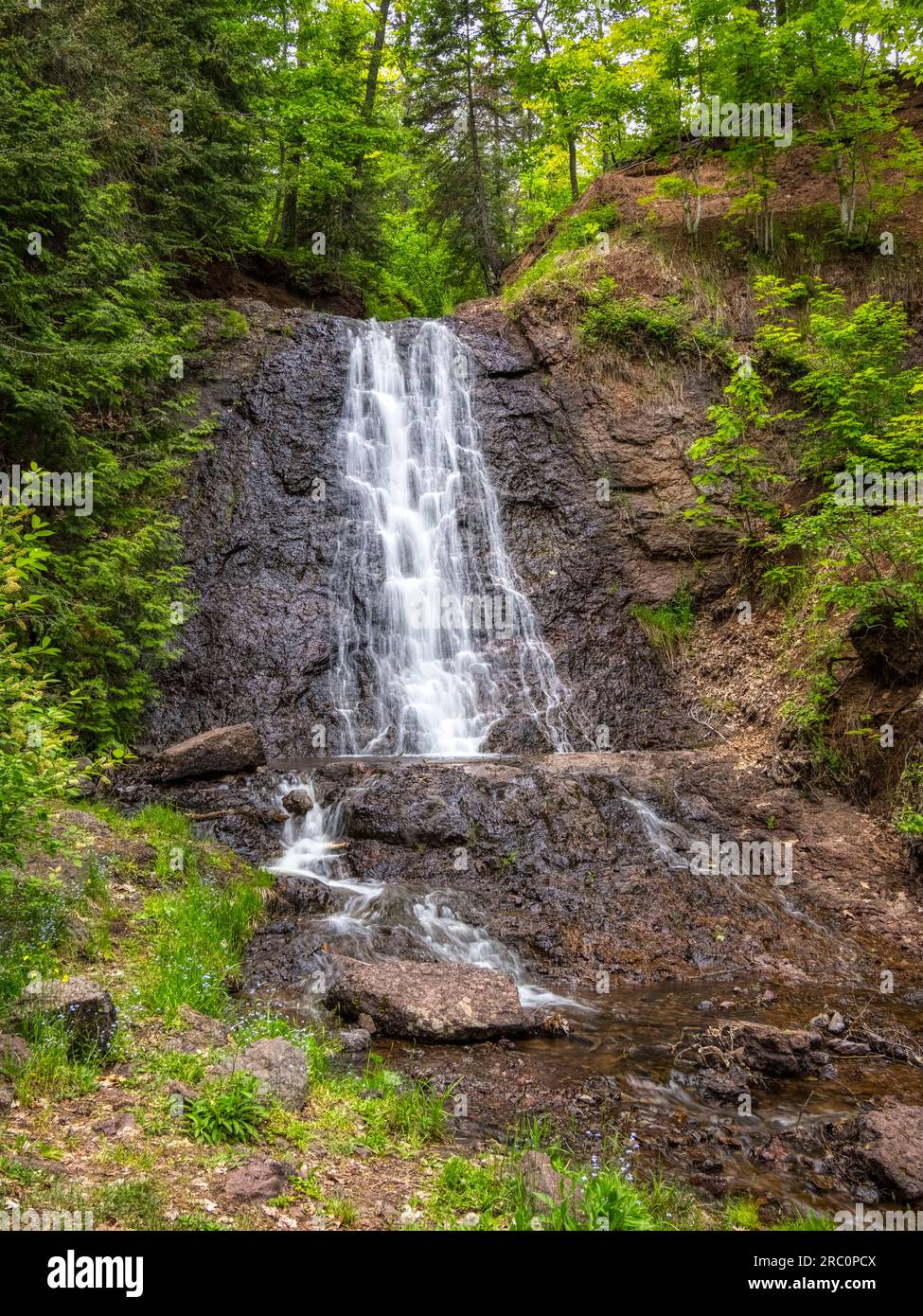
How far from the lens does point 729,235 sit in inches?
615

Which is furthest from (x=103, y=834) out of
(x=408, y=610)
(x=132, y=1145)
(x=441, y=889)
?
(x=408, y=610)

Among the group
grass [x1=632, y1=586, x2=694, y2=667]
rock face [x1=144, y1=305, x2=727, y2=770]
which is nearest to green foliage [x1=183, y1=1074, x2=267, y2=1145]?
rock face [x1=144, y1=305, x2=727, y2=770]

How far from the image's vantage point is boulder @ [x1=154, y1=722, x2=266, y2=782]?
9.28 metres

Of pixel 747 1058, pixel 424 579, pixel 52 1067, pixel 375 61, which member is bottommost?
pixel 747 1058

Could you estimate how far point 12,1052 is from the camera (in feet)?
12.5

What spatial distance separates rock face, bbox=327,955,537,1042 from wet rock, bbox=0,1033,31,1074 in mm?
2364

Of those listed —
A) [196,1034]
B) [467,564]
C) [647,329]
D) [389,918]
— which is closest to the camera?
[196,1034]

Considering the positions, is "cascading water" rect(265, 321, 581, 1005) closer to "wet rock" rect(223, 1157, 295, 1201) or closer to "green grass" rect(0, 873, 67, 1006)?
"green grass" rect(0, 873, 67, 1006)

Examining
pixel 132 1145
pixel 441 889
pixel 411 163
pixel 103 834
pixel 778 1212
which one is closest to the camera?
pixel 132 1145

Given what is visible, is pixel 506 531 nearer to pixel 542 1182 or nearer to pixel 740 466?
pixel 740 466

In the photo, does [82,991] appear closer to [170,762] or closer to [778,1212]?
[778,1212]

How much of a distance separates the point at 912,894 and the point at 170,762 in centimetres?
833

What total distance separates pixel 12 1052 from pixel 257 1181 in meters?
1.47

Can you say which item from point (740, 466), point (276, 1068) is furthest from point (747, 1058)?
point (740, 466)
